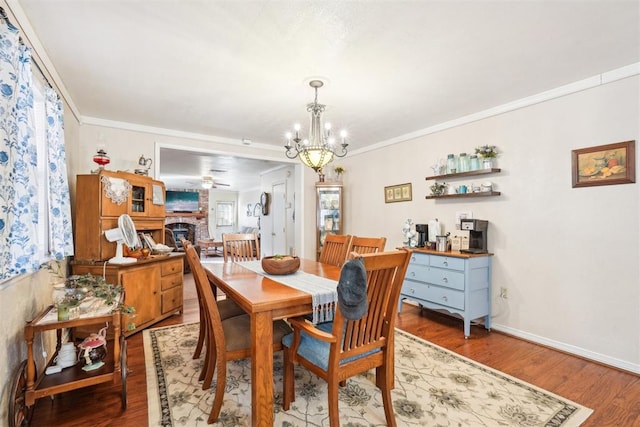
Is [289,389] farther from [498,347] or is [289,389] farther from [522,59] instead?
[522,59]

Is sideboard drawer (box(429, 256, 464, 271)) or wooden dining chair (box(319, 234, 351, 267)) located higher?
wooden dining chair (box(319, 234, 351, 267))

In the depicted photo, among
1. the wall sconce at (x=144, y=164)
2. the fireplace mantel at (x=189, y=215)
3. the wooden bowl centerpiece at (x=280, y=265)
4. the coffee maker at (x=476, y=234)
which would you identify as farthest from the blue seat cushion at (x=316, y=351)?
the fireplace mantel at (x=189, y=215)

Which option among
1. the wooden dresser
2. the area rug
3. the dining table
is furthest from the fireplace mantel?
the dining table

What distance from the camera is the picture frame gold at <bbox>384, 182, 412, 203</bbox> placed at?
4.33 meters

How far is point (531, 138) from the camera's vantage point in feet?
9.96

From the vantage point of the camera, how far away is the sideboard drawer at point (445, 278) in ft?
10.4

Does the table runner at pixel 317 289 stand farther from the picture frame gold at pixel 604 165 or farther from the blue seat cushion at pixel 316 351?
the picture frame gold at pixel 604 165

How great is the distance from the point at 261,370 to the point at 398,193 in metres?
3.43

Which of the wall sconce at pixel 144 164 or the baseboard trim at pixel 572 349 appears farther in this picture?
the wall sconce at pixel 144 164

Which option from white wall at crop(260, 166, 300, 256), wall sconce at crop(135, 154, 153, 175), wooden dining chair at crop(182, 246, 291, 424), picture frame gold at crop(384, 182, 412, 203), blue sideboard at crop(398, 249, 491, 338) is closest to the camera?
wooden dining chair at crop(182, 246, 291, 424)

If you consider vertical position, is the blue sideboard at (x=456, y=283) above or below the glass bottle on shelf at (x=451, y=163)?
below

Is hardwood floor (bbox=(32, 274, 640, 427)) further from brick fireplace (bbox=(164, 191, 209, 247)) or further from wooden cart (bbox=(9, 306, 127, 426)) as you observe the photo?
brick fireplace (bbox=(164, 191, 209, 247))

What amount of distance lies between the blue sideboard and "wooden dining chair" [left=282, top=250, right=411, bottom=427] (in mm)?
1745

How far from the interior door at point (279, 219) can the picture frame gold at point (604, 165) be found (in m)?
4.73
